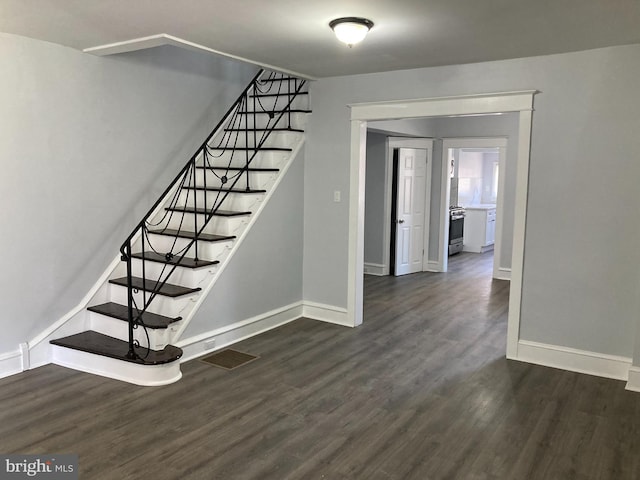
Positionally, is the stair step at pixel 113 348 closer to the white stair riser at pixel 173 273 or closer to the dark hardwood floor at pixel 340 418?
the dark hardwood floor at pixel 340 418

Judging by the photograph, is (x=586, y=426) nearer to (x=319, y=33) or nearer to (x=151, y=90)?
(x=319, y=33)

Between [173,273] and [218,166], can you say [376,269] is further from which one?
[173,273]

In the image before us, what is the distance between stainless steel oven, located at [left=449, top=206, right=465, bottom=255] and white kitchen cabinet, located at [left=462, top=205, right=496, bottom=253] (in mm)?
421

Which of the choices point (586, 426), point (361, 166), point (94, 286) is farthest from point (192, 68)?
point (586, 426)

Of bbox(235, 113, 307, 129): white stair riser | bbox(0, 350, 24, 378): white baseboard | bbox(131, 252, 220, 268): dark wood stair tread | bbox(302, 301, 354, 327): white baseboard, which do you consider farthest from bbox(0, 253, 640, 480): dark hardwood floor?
bbox(235, 113, 307, 129): white stair riser

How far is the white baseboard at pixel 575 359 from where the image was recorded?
4027 mm

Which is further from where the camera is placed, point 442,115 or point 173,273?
point 442,115

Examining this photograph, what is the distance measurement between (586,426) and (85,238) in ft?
13.5

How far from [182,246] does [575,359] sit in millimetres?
3545

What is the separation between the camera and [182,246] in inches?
185

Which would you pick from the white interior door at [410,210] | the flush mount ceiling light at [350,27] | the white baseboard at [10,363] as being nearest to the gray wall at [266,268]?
the white baseboard at [10,363]

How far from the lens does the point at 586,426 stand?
332 cm

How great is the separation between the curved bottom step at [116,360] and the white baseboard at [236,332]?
11.2 inches

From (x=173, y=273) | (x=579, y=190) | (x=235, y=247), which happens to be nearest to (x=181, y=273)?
(x=173, y=273)
